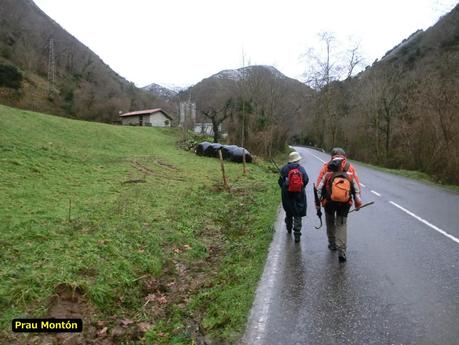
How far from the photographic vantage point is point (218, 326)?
441cm

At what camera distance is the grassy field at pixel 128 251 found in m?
4.63

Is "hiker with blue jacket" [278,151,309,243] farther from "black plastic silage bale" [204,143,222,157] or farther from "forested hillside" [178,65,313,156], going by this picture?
"forested hillside" [178,65,313,156]

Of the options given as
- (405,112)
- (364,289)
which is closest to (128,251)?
(364,289)

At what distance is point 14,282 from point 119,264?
4.90 feet

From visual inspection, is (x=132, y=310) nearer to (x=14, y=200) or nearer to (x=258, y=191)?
(x=14, y=200)

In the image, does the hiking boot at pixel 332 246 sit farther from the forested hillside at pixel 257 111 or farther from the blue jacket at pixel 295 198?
the forested hillside at pixel 257 111

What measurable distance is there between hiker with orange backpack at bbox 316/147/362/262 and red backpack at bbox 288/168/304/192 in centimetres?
81

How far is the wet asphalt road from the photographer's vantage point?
4.15m

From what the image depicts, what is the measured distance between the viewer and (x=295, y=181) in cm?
756

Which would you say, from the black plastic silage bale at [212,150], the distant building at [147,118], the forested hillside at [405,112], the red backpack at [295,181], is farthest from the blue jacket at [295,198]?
the distant building at [147,118]

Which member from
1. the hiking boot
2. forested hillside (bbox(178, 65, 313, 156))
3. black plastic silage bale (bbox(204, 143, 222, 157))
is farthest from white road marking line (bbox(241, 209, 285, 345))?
forested hillside (bbox(178, 65, 313, 156))

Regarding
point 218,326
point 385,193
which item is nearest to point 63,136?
point 385,193

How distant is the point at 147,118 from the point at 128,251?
5810 cm

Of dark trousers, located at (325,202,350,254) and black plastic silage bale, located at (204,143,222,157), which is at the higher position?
black plastic silage bale, located at (204,143,222,157)
